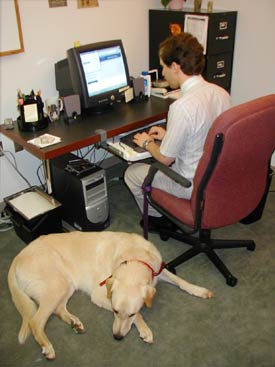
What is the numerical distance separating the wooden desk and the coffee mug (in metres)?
0.06

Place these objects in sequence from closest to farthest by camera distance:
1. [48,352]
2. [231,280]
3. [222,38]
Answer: [48,352], [231,280], [222,38]

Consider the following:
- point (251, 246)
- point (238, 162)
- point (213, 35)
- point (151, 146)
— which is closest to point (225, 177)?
point (238, 162)

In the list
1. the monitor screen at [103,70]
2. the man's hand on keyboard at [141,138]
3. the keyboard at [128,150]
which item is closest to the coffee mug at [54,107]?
the monitor screen at [103,70]

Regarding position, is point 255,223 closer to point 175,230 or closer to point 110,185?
point 175,230

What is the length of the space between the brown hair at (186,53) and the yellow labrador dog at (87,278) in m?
0.94

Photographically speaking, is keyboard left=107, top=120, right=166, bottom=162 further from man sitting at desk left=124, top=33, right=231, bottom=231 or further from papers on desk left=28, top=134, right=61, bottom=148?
papers on desk left=28, top=134, right=61, bottom=148

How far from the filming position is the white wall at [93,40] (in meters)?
2.53

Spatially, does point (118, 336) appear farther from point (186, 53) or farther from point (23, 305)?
point (186, 53)

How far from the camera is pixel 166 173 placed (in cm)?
186

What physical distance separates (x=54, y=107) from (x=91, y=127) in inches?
12.6

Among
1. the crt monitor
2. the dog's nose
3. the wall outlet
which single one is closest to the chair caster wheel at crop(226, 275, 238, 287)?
the dog's nose

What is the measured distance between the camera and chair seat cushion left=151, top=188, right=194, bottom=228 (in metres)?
1.90

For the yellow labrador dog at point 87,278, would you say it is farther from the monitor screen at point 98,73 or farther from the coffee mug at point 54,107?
the monitor screen at point 98,73

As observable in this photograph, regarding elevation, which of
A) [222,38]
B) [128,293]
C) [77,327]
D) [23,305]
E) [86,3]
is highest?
[86,3]
